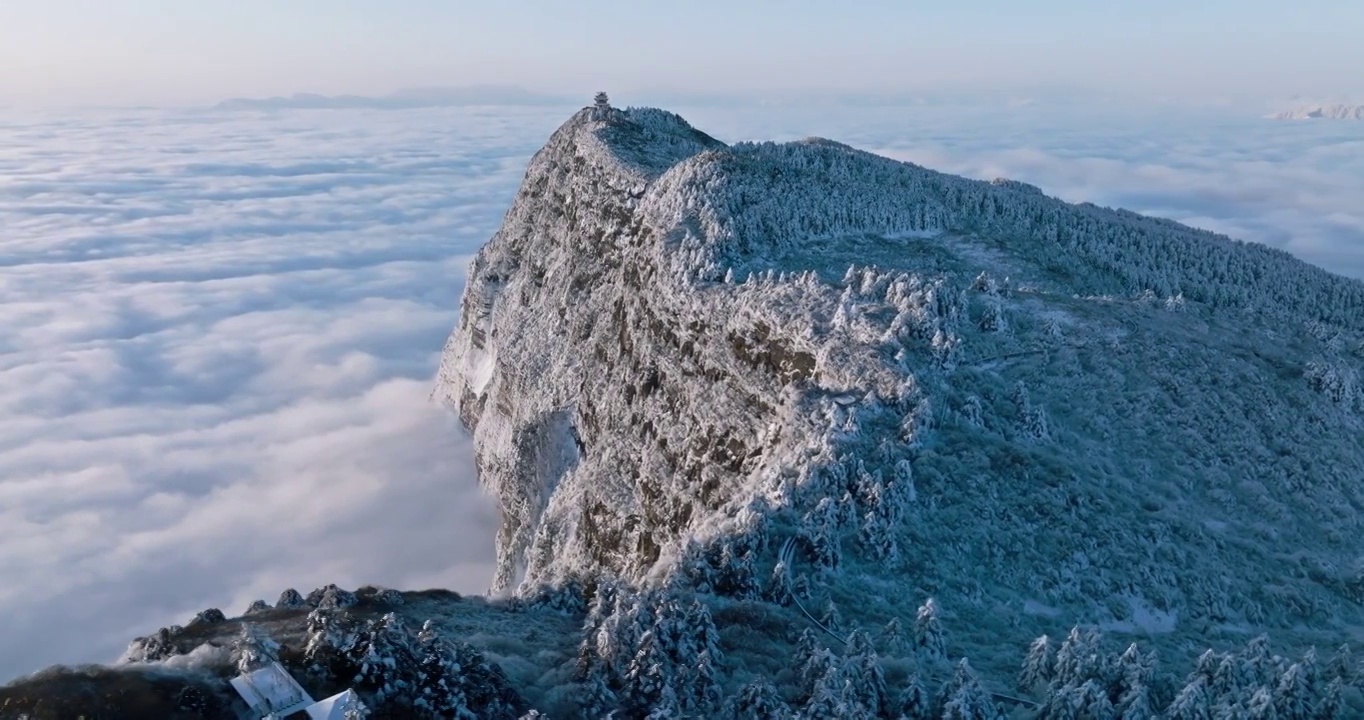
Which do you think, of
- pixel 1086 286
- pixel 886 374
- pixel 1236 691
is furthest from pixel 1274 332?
pixel 1236 691

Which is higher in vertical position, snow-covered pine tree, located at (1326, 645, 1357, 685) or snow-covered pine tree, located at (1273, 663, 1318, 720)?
snow-covered pine tree, located at (1273, 663, 1318, 720)

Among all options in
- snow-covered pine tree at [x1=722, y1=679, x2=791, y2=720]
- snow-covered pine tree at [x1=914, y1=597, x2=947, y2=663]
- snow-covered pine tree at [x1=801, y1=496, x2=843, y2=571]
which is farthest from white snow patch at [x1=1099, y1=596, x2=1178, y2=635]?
snow-covered pine tree at [x1=722, y1=679, x2=791, y2=720]

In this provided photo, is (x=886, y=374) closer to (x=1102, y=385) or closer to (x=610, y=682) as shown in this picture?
(x=1102, y=385)

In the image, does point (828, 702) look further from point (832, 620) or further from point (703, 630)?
point (832, 620)

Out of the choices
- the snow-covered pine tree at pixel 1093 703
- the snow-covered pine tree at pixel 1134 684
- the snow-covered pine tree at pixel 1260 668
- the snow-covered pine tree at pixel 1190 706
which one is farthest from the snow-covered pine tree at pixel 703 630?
the snow-covered pine tree at pixel 1260 668

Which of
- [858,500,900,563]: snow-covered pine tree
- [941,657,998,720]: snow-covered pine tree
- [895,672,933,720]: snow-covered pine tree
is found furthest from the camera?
[858,500,900,563]: snow-covered pine tree

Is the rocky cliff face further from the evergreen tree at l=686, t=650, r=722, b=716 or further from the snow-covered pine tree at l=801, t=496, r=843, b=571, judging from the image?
the evergreen tree at l=686, t=650, r=722, b=716

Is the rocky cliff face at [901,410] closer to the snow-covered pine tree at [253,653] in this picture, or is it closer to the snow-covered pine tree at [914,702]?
the snow-covered pine tree at [914,702]
